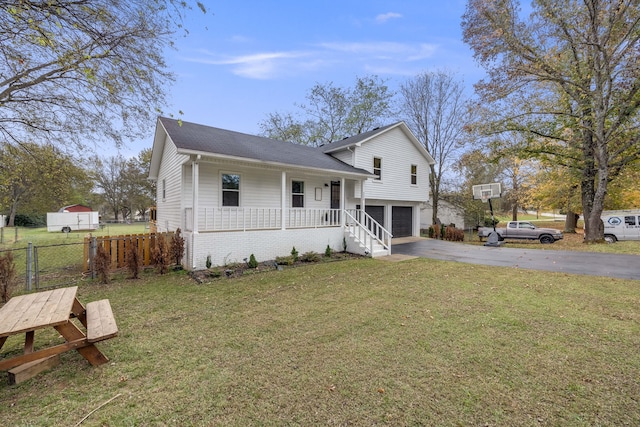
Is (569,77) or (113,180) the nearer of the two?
(569,77)

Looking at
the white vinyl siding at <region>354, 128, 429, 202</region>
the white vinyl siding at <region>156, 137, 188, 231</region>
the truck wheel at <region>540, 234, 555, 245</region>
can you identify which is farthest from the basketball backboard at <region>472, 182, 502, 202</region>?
the white vinyl siding at <region>156, 137, 188, 231</region>

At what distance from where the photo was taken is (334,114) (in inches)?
1035

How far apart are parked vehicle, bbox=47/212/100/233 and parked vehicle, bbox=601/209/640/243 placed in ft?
129

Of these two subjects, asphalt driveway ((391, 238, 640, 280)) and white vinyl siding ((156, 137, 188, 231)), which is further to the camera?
white vinyl siding ((156, 137, 188, 231))

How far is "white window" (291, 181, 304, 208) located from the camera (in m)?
11.9

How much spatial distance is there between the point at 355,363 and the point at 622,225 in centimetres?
2107

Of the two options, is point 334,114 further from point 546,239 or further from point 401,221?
point 546,239

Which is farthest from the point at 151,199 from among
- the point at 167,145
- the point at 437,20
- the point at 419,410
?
the point at 419,410

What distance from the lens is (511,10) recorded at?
505 inches

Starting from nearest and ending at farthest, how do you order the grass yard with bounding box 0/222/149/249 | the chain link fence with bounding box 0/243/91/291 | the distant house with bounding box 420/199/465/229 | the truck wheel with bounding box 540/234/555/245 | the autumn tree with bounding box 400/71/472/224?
1. the chain link fence with bounding box 0/243/91/291
2. the grass yard with bounding box 0/222/149/249
3. the truck wheel with bounding box 540/234/555/245
4. the autumn tree with bounding box 400/71/472/224
5. the distant house with bounding box 420/199/465/229

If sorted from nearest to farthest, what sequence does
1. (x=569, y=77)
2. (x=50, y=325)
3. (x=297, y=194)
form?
(x=50, y=325) < (x=297, y=194) < (x=569, y=77)

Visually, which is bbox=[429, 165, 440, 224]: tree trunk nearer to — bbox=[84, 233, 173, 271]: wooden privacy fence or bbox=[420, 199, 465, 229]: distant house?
bbox=[420, 199, 465, 229]: distant house

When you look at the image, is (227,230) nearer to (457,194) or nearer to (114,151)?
(114,151)

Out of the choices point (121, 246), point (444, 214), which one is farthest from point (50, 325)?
point (444, 214)
